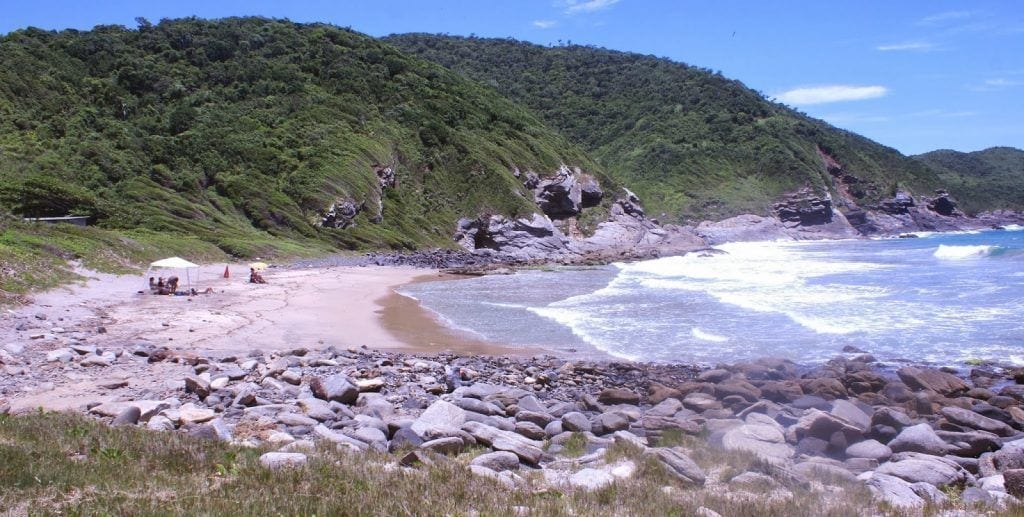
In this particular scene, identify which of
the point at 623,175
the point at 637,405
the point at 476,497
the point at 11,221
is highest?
the point at 623,175

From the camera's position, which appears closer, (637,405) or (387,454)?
(387,454)

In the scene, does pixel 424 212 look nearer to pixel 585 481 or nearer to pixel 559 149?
pixel 559 149

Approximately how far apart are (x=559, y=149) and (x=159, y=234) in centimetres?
5341

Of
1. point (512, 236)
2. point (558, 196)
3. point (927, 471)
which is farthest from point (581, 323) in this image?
point (558, 196)

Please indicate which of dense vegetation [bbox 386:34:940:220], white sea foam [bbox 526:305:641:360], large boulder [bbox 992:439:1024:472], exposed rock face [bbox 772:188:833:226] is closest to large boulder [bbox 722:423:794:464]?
large boulder [bbox 992:439:1024:472]

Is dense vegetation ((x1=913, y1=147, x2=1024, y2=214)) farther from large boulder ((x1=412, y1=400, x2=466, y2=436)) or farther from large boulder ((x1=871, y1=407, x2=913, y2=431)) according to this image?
large boulder ((x1=412, y1=400, x2=466, y2=436))

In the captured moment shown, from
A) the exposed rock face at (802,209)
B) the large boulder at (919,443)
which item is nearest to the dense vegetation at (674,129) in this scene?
A: the exposed rock face at (802,209)

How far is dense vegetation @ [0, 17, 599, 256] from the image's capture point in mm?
44531

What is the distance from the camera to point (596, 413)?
1062 cm

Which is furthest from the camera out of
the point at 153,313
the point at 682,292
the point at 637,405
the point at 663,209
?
the point at 663,209

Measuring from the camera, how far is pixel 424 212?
62844 mm

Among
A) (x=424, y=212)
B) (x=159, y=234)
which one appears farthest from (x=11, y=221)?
(x=424, y=212)

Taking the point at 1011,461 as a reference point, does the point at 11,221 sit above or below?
above

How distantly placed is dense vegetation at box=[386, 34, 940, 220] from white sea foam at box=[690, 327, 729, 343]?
77120 millimetres
